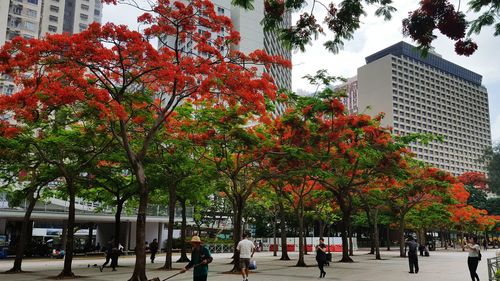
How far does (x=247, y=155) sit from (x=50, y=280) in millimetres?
10272

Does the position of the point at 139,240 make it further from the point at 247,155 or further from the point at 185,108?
the point at 247,155

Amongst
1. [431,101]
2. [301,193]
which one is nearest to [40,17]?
[301,193]

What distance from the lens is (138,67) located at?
1428 centimetres

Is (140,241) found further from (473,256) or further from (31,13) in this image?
(31,13)

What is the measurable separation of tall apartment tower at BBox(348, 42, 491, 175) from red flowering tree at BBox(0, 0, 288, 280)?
109 m

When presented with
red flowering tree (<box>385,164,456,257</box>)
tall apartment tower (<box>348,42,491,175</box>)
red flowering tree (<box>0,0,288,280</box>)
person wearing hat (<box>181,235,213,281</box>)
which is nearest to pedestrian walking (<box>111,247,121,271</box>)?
red flowering tree (<box>0,0,288,280</box>)

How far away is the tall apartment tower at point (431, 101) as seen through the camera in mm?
126625

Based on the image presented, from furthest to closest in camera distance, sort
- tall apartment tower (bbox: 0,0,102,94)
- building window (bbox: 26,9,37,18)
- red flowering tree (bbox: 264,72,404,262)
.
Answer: building window (bbox: 26,9,37,18) → tall apartment tower (bbox: 0,0,102,94) → red flowering tree (bbox: 264,72,404,262)

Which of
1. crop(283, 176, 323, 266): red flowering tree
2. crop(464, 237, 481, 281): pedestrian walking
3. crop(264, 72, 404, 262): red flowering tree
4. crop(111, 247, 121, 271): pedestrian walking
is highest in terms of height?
crop(264, 72, 404, 262): red flowering tree

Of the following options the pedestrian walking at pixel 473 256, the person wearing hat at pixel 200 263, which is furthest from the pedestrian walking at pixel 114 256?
the pedestrian walking at pixel 473 256

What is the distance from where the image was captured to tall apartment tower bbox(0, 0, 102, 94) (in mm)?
65000

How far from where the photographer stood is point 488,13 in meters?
6.26

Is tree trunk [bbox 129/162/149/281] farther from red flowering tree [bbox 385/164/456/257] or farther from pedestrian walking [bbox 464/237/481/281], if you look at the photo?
red flowering tree [bbox 385/164/456/257]

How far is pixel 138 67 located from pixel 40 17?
2919 inches
